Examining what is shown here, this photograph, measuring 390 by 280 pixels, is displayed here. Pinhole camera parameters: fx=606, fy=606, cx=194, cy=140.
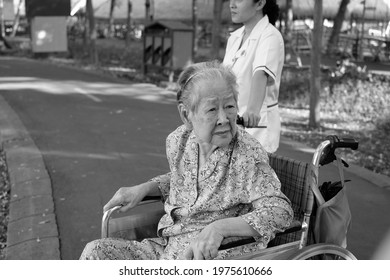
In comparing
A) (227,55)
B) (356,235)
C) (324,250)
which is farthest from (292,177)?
(356,235)

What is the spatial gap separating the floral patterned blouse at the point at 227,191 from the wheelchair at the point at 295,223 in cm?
11

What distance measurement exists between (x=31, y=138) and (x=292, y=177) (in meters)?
5.64

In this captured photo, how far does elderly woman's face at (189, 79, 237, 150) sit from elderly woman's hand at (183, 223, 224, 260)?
1.39 feet

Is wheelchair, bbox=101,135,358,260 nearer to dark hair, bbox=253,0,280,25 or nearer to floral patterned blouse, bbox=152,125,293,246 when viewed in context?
floral patterned blouse, bbox=152,125,293,246

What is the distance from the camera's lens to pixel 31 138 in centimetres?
792

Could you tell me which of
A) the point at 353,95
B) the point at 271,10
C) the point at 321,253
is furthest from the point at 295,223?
the point at 353,95

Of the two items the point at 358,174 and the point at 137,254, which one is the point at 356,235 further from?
the point at 137,254

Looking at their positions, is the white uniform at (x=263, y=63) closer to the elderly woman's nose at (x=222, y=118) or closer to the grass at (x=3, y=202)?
the elderly woman's nose at (x=222, y=118)

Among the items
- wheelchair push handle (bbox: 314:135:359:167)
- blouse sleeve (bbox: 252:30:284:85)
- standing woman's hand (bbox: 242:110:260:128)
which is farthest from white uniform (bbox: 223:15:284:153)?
wheelchair push handle (bbox: 314:135:359:167)

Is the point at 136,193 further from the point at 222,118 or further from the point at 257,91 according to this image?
the point at 257,91

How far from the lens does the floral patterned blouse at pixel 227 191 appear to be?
8.39 feet

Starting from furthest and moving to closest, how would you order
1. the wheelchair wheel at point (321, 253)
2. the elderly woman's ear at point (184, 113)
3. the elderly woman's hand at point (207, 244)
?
1. the elderly woman's ear at point (184, 113)
2. the wheelchair wheel at point (321, 253)
3. the elderly woman's hand at point (207, 244)

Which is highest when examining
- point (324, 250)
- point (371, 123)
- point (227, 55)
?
point (227, 55)

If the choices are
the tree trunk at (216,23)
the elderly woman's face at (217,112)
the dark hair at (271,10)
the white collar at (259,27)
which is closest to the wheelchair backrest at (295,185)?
the elderly woman's face at (217,112)
